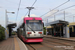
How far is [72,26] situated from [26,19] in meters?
20.9

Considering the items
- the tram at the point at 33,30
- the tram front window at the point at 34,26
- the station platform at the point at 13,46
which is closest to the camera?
the station platform at the point at 13,46

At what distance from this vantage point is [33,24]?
14.8 metres

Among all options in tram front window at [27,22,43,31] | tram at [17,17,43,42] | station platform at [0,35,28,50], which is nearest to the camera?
station platform at [0,35,28,50]

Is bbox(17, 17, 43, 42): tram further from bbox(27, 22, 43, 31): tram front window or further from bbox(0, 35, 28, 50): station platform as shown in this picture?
bbox(0, 35, 28, 50): station platform

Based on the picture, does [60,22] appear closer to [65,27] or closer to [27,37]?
[65,27]

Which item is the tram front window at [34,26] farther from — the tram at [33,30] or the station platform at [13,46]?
the station platform at [13,46]

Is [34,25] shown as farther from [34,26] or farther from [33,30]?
[33,30]

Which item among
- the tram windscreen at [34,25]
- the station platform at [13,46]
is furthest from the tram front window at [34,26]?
the station platform at [13,46]

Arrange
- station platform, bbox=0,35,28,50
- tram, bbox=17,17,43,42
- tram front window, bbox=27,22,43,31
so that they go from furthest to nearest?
A: tram front window, bbox=27,22,43,31
tram, bbox=17,17,43,42
station platform, bbox=0,35,28,50

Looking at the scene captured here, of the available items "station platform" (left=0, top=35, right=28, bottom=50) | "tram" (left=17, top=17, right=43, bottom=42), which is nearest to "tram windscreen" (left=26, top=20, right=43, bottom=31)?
"tram" (left=17, top=17, right=43, bottom=42)

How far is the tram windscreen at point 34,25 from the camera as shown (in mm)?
14495

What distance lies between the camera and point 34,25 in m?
14.7

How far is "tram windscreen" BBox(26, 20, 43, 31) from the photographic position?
14.5 metres

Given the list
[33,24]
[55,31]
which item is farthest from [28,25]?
[55,31]
